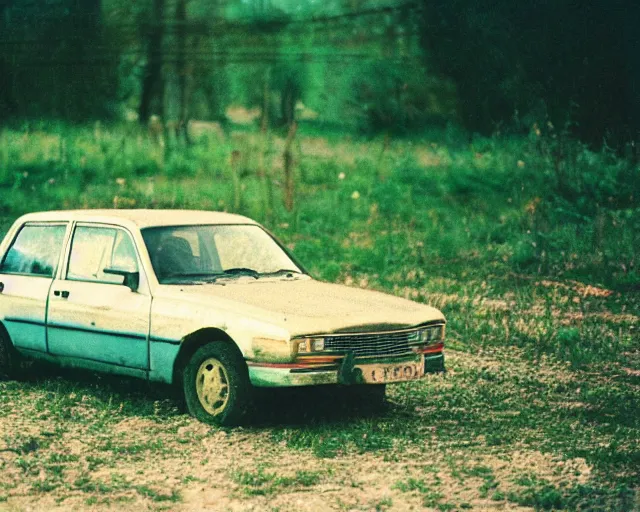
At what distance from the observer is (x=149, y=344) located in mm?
8148

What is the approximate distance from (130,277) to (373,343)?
191 cm

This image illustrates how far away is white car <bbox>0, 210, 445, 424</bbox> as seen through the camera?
7492mm

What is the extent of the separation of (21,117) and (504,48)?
1036cm

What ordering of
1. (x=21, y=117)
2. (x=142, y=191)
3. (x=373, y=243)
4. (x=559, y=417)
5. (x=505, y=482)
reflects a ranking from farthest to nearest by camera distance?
1. (x=21, y=117)
2. (x=142, y=191)
3. (x=373, y=243)
4. (x=559, y=417)
5. (x=505, y=482)

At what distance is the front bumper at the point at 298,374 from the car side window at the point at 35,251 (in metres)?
2.56

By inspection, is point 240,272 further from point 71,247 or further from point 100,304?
point 71,247

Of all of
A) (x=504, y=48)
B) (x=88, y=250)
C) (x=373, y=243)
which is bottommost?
(x=373, y=243)

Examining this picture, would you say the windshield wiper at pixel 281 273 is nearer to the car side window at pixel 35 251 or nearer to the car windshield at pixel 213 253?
the car windshield at pixel 213 253

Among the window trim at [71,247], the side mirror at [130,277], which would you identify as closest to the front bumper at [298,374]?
the side mirror at [130,277]

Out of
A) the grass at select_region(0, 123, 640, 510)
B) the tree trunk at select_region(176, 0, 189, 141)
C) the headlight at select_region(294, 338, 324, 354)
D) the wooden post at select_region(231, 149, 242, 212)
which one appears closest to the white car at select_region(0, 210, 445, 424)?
the headlight at select_region(294, 338, 324, 354)

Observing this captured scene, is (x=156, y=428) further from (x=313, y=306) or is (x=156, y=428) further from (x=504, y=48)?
(x=504, y=48)

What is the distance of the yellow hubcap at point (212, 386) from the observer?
770 centimetres

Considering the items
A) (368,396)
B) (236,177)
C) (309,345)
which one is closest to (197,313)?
(309,345)

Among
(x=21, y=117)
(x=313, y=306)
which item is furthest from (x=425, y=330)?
(x=21, y=117)
